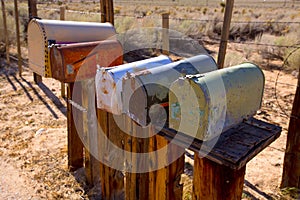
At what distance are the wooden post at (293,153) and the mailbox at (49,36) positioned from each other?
1.81 m

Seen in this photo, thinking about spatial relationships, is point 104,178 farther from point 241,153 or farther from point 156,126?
point 241,153

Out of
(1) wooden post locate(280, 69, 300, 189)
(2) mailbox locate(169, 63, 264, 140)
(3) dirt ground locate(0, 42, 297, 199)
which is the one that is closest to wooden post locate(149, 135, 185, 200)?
(2) mailbox locate(169, 63, 264, 140)

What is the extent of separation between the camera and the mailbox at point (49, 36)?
98.1 inches

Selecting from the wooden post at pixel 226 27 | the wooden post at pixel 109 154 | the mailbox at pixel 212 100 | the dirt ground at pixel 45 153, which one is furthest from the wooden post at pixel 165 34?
the mailbox at pixel 212 100

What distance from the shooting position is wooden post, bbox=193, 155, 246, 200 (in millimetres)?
1407

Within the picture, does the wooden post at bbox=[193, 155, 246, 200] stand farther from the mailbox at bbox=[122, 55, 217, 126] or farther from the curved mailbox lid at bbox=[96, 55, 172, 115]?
the curved mailbox lid at bbox=[96, 55, 172, 115]

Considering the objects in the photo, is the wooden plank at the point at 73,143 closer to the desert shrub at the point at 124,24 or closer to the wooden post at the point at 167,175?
the wooden post at the point at 167,175

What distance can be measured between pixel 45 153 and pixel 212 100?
2.72 meters

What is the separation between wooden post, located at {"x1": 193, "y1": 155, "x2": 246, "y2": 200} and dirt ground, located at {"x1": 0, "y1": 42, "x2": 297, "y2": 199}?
130 centimetres

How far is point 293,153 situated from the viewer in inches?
105

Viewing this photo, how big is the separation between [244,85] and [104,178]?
5.09 feet

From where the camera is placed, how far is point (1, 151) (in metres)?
3.50

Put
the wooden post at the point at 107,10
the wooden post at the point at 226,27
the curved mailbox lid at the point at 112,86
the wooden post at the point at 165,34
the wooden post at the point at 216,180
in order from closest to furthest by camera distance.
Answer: the wooden post at the point at 216,180 → the curved mailbox lid at the point at 112,86 → the wooden post at the point at 226,27 → the wooden post at the point at 107,10 → the wooden post at the point at 165,34

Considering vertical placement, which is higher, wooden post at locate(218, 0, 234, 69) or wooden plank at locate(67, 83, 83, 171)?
wooden post at locate(218, 0, 234, 69)
